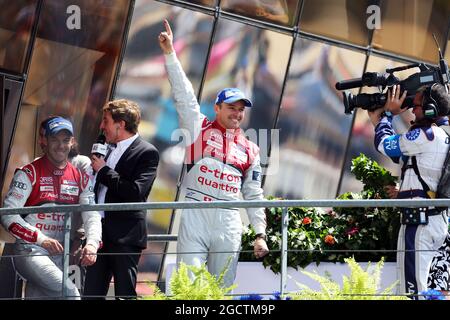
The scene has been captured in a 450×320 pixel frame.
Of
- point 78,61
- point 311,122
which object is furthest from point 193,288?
point 311,122

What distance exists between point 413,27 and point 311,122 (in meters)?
1.85

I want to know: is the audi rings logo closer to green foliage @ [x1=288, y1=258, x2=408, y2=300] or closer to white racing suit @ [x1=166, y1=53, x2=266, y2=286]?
white racing suit @ [x1=166, y1=53, x2=266, y2=286]

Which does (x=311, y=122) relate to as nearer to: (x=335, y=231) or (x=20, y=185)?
(x=335, y=231)

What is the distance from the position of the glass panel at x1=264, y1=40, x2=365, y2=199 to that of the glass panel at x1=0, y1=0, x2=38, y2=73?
344cm

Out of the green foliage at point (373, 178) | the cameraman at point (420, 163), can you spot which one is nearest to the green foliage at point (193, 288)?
the cameraman at point (420, 163)

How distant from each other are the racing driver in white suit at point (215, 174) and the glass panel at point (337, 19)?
6.39 m

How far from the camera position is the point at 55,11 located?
1392cm

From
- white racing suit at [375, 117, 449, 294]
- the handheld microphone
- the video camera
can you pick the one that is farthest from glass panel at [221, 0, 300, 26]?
the handheld microphone

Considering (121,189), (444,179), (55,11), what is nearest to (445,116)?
(444,179)

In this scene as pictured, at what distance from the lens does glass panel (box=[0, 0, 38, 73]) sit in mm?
13656

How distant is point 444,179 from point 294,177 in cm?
663

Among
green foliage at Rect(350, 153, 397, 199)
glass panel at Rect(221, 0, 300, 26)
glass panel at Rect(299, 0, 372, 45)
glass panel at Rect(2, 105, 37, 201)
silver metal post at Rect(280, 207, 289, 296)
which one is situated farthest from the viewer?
glass panel at Rect(299, 0, 372, 45)
